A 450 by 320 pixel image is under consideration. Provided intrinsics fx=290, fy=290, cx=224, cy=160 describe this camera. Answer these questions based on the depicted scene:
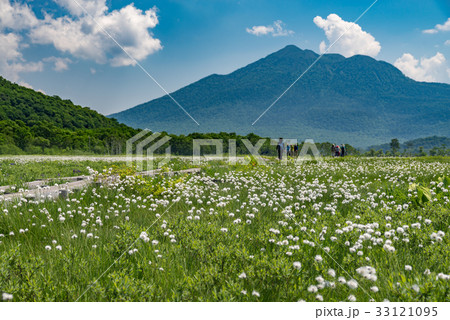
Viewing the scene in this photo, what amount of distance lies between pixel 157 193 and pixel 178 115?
156086 mm

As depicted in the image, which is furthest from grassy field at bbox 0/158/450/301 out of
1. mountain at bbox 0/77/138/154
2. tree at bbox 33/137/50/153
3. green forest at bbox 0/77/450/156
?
tree at bbox 33/137/50/153

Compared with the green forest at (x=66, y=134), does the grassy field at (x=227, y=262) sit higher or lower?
lower

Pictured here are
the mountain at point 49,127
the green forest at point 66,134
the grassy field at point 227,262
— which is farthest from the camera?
the mountain at point 49,127

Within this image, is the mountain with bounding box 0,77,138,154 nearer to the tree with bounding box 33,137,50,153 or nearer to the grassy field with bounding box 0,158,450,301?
the tree with bounding box 33,137,50,153

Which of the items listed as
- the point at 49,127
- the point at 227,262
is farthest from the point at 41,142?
the point at 227,262

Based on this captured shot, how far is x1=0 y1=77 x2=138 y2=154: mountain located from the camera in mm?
→ 39125

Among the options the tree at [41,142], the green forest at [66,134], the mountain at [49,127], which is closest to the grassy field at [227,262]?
the green forest at [66,134]

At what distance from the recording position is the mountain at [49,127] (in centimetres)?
3912

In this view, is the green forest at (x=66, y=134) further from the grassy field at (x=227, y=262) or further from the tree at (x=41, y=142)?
→ the grassy field at (x=227, y=262)

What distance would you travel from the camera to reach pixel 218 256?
3.45 metres

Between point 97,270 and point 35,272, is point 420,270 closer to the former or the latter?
point 97,270

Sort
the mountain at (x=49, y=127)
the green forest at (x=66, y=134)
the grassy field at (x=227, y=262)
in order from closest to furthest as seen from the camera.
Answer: the grassy field at (x=227, y=262) → the green forest at (x=66, y=134) → the mountain at (x=49, y=127)
